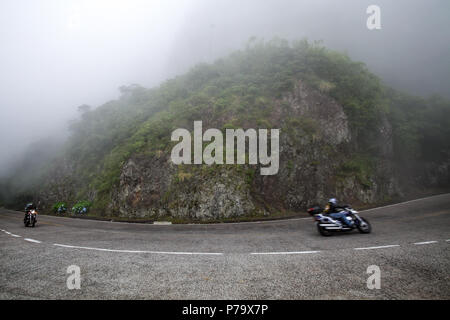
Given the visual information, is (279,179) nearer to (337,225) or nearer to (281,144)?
(281,144)

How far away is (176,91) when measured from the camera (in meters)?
24.6

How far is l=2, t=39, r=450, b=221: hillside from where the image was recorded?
1404 centimetres

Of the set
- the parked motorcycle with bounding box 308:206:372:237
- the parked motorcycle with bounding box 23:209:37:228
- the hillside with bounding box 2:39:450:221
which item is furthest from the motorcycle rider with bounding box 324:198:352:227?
the parked motorcycle with bounding box 23:209:37:228

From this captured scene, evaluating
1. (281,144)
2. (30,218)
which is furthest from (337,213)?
(30,218)

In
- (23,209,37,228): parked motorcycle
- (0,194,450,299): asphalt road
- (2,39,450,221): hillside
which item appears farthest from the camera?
(2,39,450,221): hillside

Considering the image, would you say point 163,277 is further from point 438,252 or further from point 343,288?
point 438,252

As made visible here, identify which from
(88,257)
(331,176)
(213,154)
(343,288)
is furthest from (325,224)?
(331,176)

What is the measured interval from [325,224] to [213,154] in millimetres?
10169

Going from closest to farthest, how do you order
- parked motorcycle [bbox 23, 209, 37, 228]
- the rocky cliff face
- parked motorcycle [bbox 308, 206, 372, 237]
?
parked motorcycle [bbox 308, 206, 372, 237] < parked motorcycle [bbox 23, 209, 37, 228] < the rocky cliff face

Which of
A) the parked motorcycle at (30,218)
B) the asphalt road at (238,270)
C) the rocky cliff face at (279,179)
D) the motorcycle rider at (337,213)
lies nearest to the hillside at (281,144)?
the rocky cliff face at (279,179)

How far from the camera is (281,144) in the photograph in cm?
1628

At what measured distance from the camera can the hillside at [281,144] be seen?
46.1ft

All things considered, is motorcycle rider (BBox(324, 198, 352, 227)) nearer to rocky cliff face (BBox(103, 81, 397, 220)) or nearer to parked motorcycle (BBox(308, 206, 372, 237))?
parked motorcycle (BBox(308, 206, 372, 237))

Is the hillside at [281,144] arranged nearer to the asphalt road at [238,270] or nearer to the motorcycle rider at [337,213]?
the motorcycle rider at [337,213]
